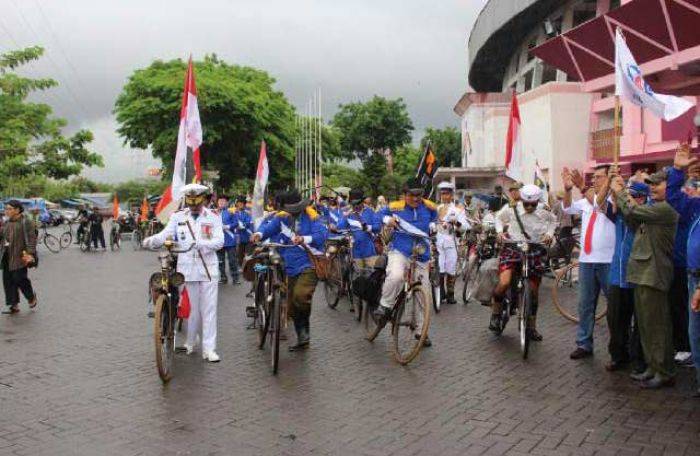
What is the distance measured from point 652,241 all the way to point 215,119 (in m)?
34.6

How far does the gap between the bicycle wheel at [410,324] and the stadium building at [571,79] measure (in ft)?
10.9

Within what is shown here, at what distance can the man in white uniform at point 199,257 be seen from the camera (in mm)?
7641

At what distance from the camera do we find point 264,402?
611 centimetres

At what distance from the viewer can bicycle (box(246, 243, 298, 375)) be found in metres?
7.18

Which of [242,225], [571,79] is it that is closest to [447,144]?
[571,79]

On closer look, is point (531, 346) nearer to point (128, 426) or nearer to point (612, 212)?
point (612, 212)

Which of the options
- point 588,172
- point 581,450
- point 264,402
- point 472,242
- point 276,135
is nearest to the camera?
point 581,450

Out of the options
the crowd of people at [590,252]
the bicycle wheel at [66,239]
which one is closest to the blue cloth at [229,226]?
the crowd of people at [590,252]

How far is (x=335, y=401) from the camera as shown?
20.1 ft

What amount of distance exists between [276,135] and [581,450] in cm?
3894

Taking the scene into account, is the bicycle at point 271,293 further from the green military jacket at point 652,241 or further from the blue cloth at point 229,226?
the blue cloth at point 229,226

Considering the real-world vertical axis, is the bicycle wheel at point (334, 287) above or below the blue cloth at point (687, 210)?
below

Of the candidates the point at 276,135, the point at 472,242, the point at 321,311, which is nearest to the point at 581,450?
the point at 321,311

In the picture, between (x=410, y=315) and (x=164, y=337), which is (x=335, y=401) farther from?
(x=164, y=337)
